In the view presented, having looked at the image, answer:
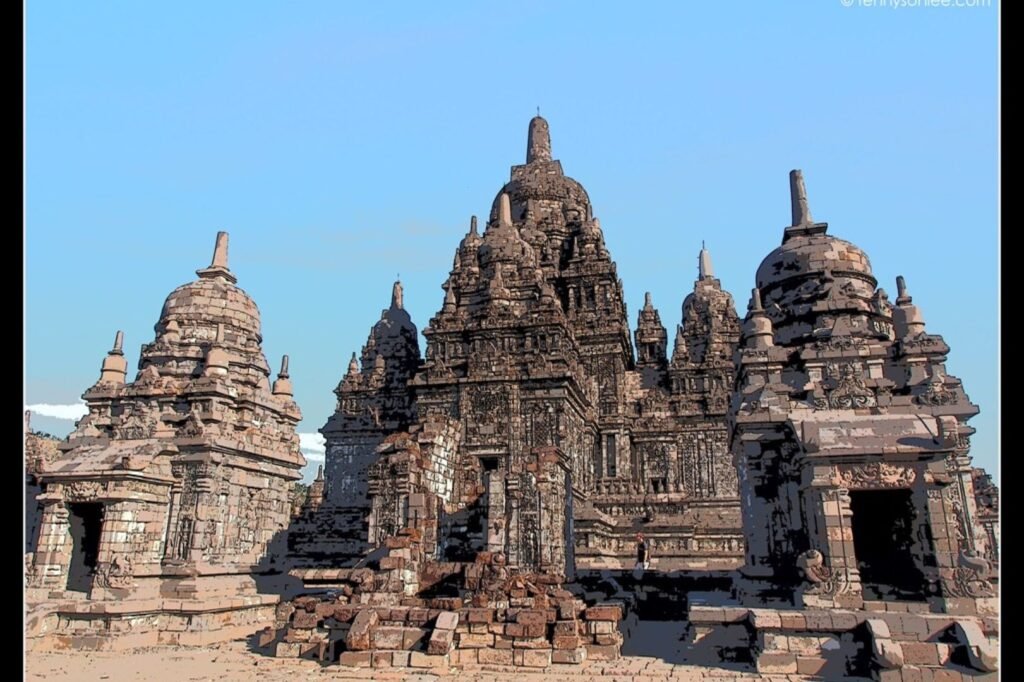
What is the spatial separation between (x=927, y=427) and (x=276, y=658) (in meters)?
11.6

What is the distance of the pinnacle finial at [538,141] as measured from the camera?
39.1 meters

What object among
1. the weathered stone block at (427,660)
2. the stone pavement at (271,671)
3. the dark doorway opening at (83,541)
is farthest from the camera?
the dark doorway opening at (83,541)

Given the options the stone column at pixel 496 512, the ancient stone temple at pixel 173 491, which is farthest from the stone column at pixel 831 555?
the ancient stone temple at pixel 173 491

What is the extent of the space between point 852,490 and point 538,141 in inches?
1267

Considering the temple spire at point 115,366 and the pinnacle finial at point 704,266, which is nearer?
the temple spire at point 115,366

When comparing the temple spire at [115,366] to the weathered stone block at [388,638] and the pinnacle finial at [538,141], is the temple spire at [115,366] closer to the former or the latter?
the weathered stone block at [388,638]

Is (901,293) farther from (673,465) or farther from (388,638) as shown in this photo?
(673,465)

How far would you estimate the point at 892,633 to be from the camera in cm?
1002

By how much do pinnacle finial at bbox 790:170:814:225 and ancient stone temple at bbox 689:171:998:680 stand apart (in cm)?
134

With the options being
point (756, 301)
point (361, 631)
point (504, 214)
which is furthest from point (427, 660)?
point (504, 214)

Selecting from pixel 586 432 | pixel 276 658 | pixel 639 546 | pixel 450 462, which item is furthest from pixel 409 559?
pixel 586 432

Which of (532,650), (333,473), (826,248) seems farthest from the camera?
(333,473)
